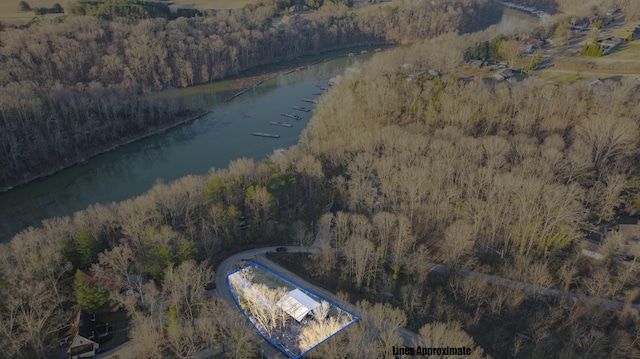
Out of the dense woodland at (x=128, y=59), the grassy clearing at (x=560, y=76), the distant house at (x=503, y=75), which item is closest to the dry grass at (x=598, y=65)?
the grassy clearing at (x=560, y=76)

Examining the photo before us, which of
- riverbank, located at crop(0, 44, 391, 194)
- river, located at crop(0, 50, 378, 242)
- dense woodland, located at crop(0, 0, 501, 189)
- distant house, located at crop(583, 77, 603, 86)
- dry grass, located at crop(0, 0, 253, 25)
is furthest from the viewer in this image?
dry grass, located at crop(0, 0, 253, 25)

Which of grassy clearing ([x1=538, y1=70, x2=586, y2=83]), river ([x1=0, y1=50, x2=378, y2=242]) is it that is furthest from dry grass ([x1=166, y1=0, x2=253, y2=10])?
grassy clearing ([x1=538, y1=70, x2=586, y2=83])

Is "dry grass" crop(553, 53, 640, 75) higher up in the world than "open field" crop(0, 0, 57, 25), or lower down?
lower down

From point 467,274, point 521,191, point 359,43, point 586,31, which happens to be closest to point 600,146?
point 521,191

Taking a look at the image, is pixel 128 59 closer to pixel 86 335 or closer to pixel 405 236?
pixel 86 335

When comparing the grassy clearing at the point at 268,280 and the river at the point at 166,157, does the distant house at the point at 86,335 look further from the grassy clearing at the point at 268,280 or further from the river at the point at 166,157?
the river at the point at 166,157

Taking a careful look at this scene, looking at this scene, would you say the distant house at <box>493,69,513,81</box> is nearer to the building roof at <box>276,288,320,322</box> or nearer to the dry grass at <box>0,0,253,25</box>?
the building roof at <box>276,288,320,322</box>

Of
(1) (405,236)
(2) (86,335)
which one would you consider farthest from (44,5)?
(1) (405,236)

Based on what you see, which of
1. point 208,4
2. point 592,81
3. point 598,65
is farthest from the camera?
point 208,4
